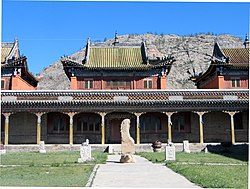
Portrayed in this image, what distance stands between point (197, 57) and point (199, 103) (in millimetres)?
83506

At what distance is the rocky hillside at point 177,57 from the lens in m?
95.3

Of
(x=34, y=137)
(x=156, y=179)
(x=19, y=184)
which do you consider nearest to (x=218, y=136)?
(x=34, y=137)

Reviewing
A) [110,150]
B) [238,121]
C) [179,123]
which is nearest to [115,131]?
[110,150]

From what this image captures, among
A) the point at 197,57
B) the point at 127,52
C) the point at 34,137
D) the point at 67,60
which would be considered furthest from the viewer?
the point at 197,57

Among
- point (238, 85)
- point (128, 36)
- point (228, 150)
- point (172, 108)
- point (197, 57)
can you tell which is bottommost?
point (228, 150)

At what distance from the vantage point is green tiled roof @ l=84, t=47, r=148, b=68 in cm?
3416

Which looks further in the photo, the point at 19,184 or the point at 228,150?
the point at 228,150

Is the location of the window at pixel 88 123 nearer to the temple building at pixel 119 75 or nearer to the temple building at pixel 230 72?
the temple building at pixel 119 75

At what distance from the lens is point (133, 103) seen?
29000 mm

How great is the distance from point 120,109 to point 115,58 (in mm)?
8123

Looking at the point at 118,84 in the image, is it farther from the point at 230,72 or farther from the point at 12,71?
the point at 230,72

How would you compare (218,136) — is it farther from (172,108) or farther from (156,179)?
(156,179)

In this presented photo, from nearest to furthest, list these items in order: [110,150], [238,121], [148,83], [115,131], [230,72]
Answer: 1. [110,150]
2. [238,121]
3. [115,131]
4. [230,72]
5. [148,83]

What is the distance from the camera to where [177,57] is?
11119cm
